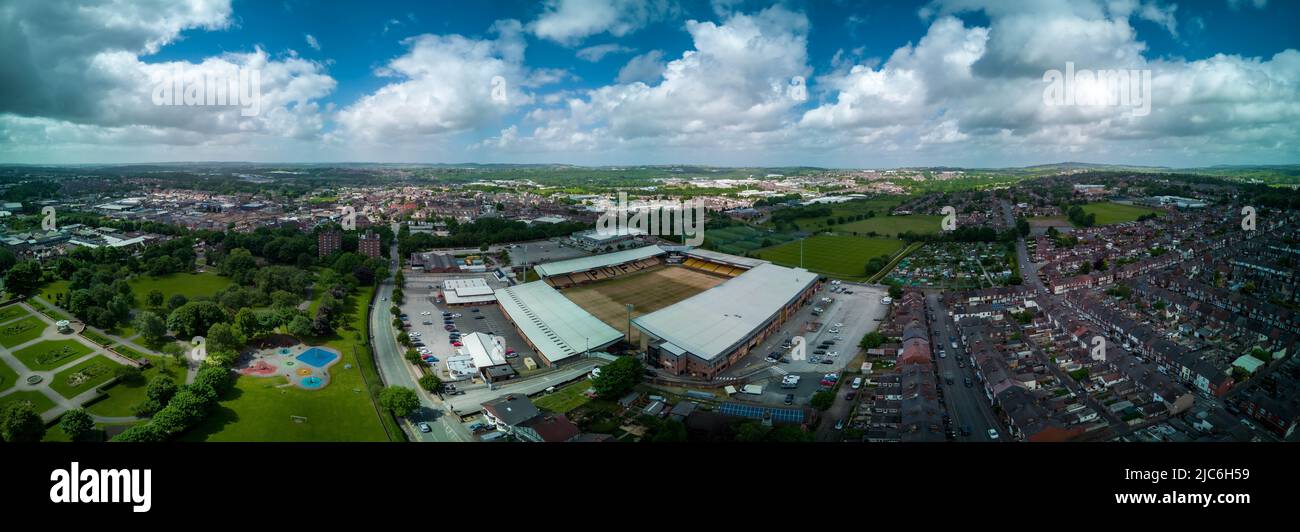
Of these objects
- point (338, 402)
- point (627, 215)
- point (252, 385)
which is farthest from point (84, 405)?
point (627, 215)

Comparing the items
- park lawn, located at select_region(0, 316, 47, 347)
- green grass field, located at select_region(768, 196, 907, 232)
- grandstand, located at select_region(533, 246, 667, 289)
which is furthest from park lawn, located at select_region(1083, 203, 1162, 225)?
park lawn, located at select_region(0, 316, 47, 347)

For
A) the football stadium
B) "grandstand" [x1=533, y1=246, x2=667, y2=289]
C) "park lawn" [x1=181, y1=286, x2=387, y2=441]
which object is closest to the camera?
"park lawn" [x1=181, y1=286, x2=387, y2=441]

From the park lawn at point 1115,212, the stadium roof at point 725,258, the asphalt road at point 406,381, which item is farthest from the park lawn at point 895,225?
the asphalt road at point 406,381

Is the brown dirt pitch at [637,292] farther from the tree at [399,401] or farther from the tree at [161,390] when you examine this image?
the tree at [161,390]

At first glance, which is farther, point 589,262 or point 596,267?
point 589,262

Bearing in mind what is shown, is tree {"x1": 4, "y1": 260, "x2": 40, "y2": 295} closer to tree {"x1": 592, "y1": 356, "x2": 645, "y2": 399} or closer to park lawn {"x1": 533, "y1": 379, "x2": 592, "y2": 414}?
park lawn {"x1": 533, "y1": 379, "x2": 592, "y2": 414}

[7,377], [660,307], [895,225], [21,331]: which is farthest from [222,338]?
[895,225]

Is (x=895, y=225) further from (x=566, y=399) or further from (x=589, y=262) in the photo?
(x=566, y=399)
